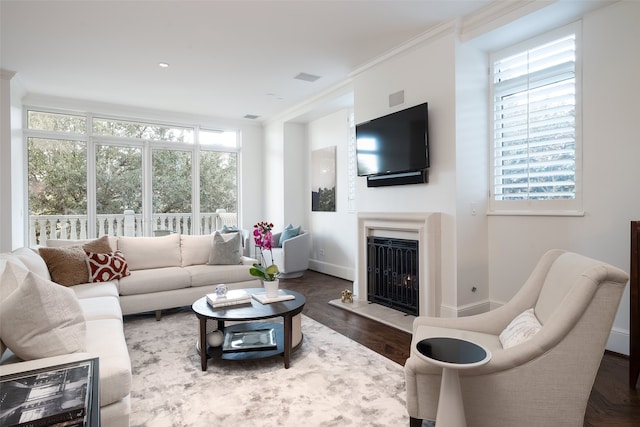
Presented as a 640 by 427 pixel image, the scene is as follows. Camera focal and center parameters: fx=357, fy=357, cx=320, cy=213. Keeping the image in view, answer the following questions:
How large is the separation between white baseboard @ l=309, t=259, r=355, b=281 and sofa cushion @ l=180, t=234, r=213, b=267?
225 cm

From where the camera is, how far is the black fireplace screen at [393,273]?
3830 millimetres

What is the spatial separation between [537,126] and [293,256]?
386 cm

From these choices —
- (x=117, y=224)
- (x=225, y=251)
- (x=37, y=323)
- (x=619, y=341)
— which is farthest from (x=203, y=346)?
(x=117, y=224)

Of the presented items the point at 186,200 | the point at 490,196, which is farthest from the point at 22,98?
the point at 490,196

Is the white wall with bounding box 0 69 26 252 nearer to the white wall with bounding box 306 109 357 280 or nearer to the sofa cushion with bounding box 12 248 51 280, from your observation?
the sofa cushion with bounding box 12 248 51 280

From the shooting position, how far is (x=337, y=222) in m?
6.06

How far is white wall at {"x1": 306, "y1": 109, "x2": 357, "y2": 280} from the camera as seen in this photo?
5770 millimetres

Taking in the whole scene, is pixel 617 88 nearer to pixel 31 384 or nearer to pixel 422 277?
pixel 422 277

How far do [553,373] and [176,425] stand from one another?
1.89m

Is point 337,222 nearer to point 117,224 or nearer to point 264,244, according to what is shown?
point 264,244

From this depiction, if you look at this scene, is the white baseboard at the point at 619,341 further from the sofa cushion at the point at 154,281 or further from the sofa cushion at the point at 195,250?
the sofa cushion at the point at 195,250

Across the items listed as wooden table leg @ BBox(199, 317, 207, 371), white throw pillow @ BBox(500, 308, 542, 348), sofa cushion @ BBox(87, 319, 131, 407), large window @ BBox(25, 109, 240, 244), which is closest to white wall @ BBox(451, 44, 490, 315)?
white throw pillow @ BBox(500, 308, 542, 348)

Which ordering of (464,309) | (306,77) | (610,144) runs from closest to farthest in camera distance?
(610,144)
(464,309)
(306,77)

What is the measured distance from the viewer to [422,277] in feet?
12.0
